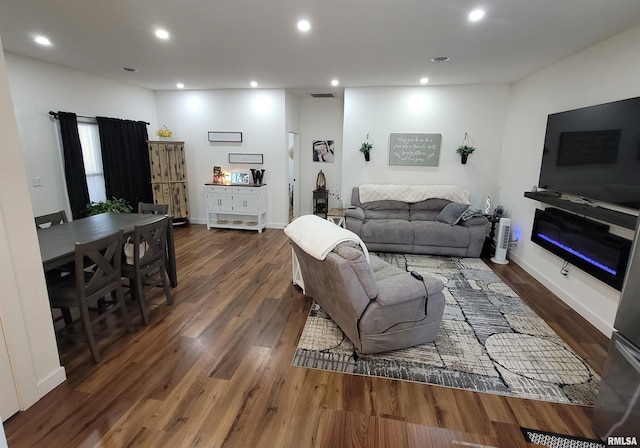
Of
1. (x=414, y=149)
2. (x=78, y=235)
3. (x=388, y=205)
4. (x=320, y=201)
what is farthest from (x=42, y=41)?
(x=414, y=149)

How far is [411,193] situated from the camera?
17.6 feet

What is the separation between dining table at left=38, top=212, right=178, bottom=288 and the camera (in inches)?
88.0

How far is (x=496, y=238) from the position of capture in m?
4.68

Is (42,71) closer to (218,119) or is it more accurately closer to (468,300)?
(218,119)

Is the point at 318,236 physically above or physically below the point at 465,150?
below

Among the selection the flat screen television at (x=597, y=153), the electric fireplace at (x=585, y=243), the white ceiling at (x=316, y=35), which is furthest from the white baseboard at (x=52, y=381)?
the flat screen television at (x=597, y=153)

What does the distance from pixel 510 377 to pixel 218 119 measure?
6096mm

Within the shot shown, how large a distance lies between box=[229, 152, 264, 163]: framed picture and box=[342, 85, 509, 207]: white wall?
5.75 feet

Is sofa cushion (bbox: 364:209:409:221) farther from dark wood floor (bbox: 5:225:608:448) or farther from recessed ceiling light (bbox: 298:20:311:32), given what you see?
recessed ceiling light (bbox: 298:20:311:32)

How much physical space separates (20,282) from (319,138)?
6099 millimetres

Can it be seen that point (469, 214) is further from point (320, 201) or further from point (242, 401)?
point (242, 401)

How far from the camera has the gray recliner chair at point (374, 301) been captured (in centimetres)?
218

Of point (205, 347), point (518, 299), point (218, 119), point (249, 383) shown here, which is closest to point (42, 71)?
point (218, 119)

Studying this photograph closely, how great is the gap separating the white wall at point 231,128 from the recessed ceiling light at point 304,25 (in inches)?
120
